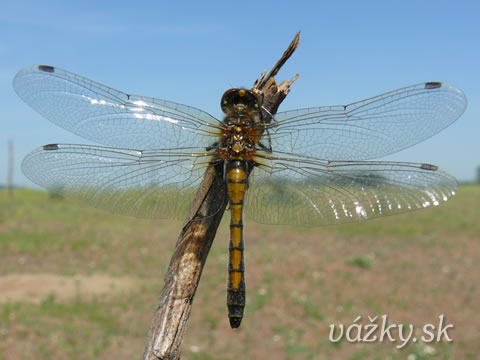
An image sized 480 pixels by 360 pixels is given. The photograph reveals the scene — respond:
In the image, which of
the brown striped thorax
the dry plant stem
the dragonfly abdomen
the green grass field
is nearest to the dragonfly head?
the brown striped thorax

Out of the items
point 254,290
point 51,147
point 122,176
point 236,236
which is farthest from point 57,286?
point 236,236

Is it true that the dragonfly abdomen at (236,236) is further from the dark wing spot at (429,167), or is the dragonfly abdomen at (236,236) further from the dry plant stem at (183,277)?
the dark wing spot at (429,167)

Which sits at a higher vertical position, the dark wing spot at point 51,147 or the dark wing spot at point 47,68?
the dark wing spot at point 47,68

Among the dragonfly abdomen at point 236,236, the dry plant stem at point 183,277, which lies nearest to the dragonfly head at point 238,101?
the dragonfly abdomen at point 236,236

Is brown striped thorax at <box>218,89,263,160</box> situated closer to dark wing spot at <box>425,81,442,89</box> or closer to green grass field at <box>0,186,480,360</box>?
dark wing spot at <box>425,81,442,89</box>

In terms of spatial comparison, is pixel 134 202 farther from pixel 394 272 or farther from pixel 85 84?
pixel 394 272

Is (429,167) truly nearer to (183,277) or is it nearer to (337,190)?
(337,190)

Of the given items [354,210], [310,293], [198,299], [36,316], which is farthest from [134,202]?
[310,293]
